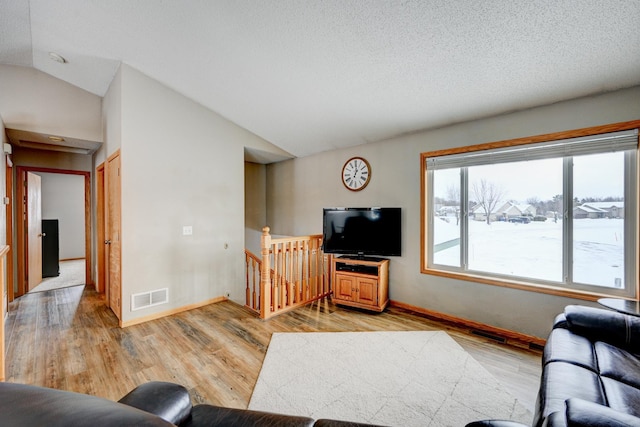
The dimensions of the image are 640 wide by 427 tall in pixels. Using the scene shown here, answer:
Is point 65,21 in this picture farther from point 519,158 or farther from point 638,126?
point 638,126

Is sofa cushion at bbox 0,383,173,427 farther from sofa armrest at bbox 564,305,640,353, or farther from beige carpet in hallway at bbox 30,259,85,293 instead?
beige carpet in hallway at bbox 30,259,85,293

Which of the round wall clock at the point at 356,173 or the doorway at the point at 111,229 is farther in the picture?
the round wall clock at the point at 356,173

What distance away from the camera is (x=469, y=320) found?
301 cm

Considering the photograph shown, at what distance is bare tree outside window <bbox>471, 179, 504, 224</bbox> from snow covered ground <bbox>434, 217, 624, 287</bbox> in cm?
17

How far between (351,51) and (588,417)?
8.43 ft

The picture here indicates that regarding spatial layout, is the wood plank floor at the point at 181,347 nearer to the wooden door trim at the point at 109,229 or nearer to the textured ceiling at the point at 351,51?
the wooden door trim at the point at 109,229

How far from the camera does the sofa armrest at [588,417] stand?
84cm

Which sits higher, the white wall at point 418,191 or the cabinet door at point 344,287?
the white wall at point 418,191

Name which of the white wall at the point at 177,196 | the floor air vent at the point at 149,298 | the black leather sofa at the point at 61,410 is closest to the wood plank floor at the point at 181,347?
the floor air vent at the point at 149,298

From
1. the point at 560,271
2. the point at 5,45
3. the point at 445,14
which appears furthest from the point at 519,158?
the point at 5,45

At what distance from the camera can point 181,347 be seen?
2594 millimetres

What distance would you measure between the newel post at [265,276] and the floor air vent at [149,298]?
49.6 inches

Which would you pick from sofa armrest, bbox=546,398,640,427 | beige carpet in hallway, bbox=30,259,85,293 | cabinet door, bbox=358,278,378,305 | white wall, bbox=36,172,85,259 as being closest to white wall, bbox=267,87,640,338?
cabinet door, bbox=358,278,378,305

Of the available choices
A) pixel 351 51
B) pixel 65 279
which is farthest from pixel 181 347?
pixel 65 279
